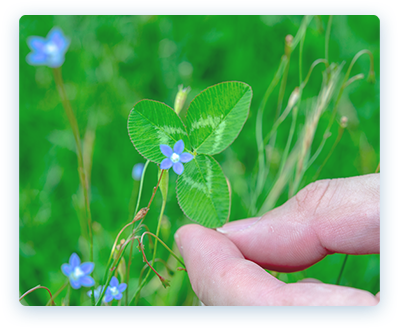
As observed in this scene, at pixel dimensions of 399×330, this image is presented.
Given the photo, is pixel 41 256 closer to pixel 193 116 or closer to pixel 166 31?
pixel 193 116

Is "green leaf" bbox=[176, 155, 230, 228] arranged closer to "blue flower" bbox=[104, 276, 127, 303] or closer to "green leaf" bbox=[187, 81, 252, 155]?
"green leaf" bbox=[187, 81, 252, 155]

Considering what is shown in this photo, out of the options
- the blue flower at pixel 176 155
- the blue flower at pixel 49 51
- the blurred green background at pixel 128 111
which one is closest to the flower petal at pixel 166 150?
the blue flower at pixel 176 155

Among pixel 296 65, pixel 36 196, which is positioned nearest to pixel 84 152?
pixel 36 196

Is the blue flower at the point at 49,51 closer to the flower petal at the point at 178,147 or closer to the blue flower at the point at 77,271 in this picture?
the flower petal at the point at 178,147

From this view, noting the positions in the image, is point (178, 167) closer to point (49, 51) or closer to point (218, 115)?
point (218, 115)

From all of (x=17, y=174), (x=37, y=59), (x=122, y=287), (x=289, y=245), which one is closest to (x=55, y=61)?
(x=37, y=59)

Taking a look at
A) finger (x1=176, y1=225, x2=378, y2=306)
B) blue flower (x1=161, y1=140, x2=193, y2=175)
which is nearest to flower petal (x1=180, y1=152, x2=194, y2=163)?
blue flower (x1=161, y1=140, x2=193, y2=175)

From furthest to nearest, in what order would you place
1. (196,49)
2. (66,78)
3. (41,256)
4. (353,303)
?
(196,49) < (66,78) < (41,256) < (353,303)
